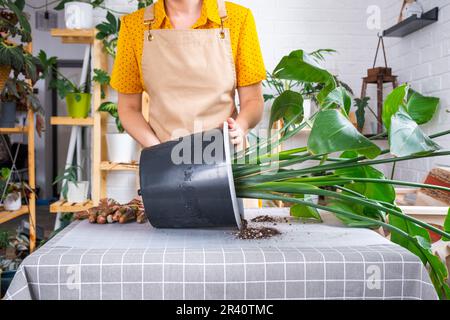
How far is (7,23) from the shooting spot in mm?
2918

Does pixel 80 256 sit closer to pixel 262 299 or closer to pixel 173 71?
pixel 262 299

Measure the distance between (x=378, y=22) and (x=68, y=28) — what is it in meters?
2.33

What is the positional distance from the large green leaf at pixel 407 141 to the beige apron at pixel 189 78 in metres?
0.82

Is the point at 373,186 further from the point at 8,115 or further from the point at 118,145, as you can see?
the point at 8,115

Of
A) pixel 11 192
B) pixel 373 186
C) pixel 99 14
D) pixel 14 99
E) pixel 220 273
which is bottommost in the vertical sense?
pixel 11 192

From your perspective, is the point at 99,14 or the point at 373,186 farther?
the point at 99,14

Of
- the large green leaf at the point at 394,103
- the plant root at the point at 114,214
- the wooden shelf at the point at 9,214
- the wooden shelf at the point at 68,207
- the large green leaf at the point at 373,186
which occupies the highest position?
the large green leaf at the point at 394,103

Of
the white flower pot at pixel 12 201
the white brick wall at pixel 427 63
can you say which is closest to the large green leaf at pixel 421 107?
the white brick wall at pixel 427 63

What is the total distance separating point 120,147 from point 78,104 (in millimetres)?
415

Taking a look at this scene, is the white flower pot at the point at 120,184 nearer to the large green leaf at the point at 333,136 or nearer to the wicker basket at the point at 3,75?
the wicker basket at the point at 3,75

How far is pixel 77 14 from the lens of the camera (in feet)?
9.96

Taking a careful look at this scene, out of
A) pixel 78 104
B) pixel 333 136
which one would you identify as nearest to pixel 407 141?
pixel 333 136

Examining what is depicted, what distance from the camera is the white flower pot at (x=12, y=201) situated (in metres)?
3.14
